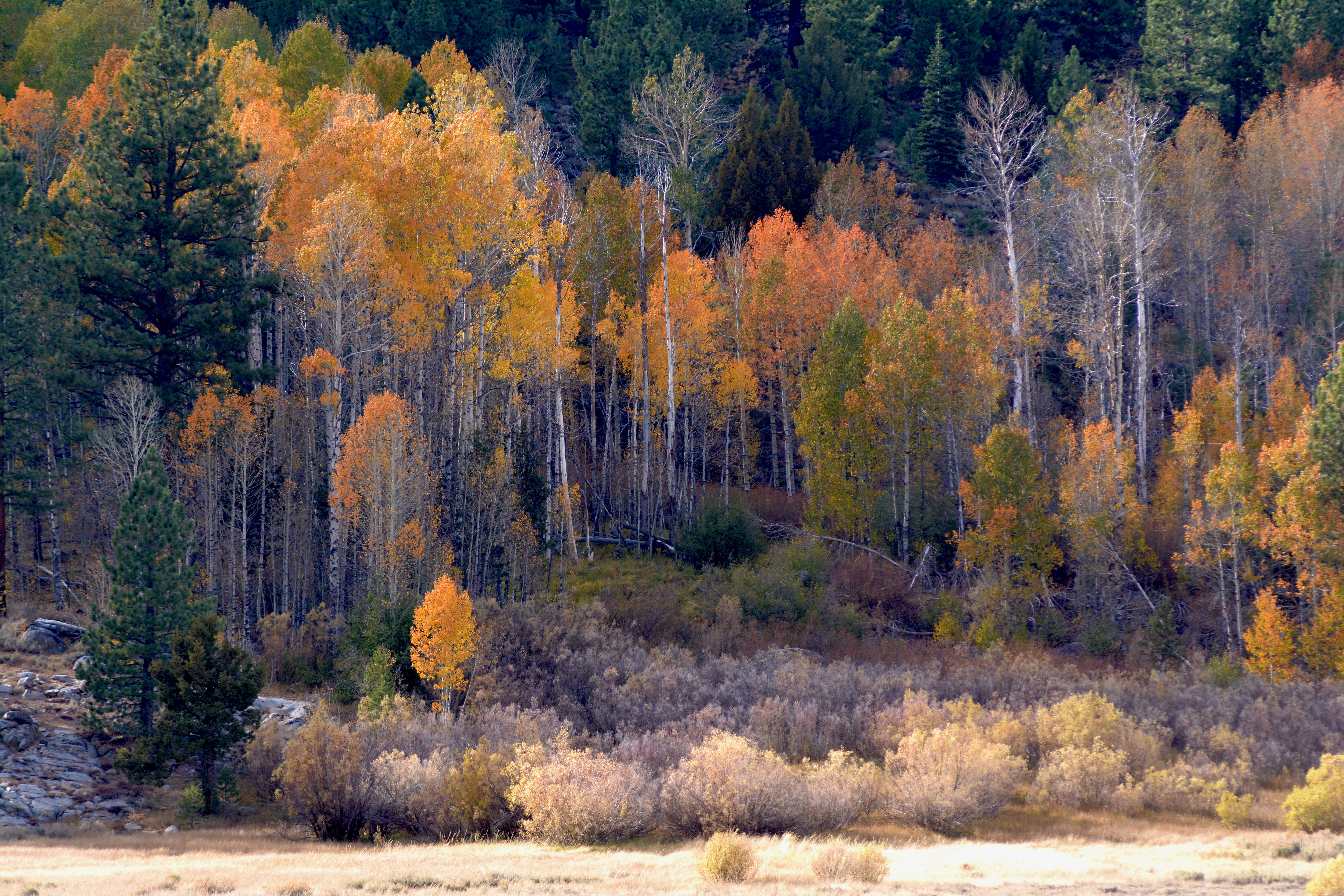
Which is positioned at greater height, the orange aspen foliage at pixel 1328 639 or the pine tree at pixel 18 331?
the pine tree at pixel 18 331

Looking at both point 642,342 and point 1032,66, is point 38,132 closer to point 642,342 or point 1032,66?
point 642,342

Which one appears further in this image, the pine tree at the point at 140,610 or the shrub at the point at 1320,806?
the pine tree at the point at 140,610

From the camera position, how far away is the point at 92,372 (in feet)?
87.9

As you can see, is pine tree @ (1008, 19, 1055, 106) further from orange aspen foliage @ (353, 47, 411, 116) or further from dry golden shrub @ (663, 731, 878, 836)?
dry golden shrub @ (663, 731, 878, 836)

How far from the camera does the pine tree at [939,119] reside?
52438 millimetres

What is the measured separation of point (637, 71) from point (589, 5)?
16.7 meters

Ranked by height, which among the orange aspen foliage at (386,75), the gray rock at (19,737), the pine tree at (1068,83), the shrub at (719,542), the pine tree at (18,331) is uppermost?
the pine tree at (1068,83)

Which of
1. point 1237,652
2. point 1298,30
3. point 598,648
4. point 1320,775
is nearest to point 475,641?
point 598,648

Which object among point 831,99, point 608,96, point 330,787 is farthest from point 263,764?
point 831,99

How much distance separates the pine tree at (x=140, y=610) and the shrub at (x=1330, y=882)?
55.6 feet

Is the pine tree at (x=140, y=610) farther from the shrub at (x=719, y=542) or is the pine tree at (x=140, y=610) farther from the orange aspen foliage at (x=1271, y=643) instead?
the orange aspen foliage at (x=1271, y=643)

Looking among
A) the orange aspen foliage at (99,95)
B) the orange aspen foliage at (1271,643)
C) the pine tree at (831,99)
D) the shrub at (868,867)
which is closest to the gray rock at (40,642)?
the orange aspen foliage at (99,95)

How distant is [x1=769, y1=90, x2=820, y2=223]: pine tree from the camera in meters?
45.9

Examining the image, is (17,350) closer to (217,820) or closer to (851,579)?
(217,820)
